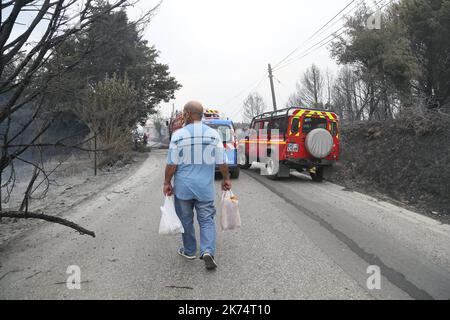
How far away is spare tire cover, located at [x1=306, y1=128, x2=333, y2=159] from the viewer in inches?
478

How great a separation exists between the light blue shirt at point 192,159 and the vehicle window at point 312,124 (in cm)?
831

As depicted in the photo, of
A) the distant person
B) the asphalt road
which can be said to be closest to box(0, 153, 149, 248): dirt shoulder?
the asphalt road

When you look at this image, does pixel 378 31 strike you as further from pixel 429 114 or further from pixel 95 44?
pixel 95 44

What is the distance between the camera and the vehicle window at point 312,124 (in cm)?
1238

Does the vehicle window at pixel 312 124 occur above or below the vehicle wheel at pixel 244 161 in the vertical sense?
above

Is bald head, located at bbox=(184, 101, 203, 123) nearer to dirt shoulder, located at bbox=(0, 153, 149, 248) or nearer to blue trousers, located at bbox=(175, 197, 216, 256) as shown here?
blue trousers, located at bbox=(175, 197, 216, 256)

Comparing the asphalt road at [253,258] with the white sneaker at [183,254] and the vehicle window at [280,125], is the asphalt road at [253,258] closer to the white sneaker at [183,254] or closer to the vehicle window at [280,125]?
the white sneaker at [183,254]

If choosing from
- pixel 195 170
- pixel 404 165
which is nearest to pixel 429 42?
pixel 404 165

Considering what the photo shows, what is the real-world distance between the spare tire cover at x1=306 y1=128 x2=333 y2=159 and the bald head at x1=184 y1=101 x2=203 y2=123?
8070 mm

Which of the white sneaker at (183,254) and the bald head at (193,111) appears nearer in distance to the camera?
the bald head at (193,111)

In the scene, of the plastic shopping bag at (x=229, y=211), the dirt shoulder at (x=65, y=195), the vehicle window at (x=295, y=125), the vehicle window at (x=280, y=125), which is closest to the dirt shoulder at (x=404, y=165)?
the vehicle window at (x=295, y=125)

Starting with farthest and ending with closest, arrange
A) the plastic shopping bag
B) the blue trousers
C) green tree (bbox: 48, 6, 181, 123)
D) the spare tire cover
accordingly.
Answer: the spare tire cover, green tree (bbox: 48, 6, 181, 123), the plastic shopping bag, the blue trousers

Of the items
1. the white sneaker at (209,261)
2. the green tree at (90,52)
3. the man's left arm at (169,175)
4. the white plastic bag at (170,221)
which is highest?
the green tree at (90,52)

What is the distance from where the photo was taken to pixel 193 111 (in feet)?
14.9
